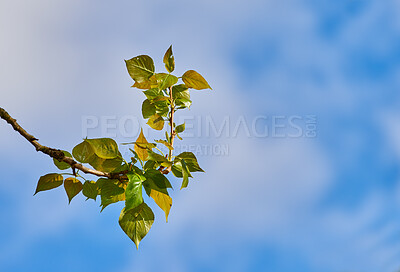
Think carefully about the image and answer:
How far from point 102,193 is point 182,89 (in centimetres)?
29

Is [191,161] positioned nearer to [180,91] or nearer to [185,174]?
[185,174]

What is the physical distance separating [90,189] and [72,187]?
0.04 metres

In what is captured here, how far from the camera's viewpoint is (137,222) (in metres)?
0.69

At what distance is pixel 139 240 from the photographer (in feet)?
2.23

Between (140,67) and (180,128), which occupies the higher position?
(140,67)

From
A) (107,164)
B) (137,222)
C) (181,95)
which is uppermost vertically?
(181,95)

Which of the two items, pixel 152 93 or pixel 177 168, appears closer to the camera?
pixel 177 168

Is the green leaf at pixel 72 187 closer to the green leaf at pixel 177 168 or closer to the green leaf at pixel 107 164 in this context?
the green leaf at pixel 107 164

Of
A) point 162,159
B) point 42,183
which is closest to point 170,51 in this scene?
point 162,159

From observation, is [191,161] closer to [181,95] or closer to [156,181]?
[156,181]

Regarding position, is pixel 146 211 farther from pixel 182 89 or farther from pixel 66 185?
pixel 182 89

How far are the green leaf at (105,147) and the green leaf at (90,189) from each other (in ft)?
0.26

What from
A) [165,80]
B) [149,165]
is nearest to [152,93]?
[165,80]

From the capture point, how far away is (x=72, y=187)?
0.73m
